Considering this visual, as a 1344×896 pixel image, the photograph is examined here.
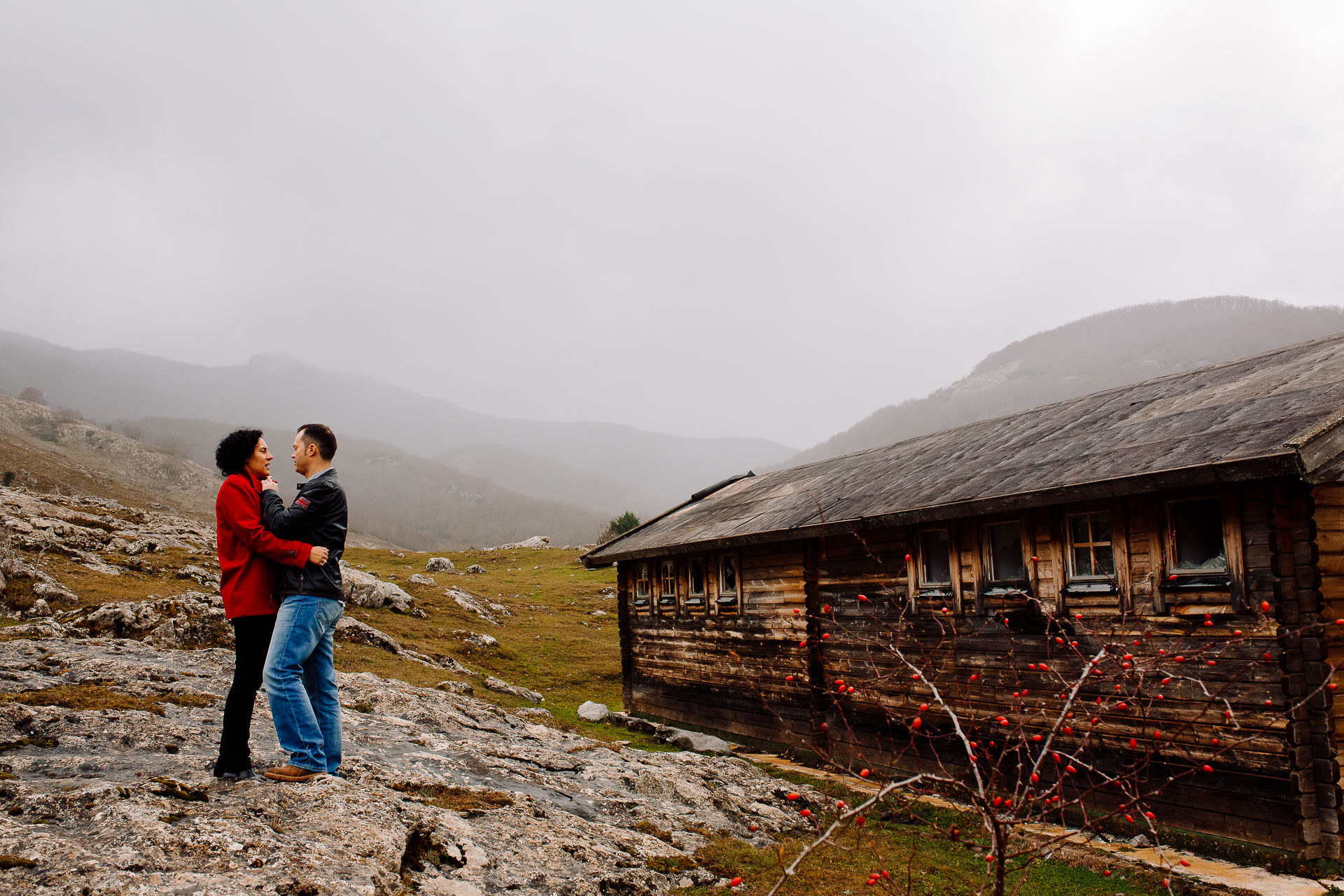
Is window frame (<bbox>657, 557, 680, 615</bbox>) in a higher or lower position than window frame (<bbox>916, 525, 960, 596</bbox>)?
lower

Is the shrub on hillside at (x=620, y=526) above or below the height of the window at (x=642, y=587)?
above

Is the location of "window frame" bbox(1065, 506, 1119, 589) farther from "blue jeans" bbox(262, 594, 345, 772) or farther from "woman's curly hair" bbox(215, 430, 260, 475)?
"woman's curly hair" bbox(215, 430, 260, 475)

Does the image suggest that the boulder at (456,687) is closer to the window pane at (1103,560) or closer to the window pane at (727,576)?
the window pane at (727,576)

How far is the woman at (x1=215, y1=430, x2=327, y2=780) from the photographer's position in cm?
564

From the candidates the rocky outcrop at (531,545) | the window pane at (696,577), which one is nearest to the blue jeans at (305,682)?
the window pane at (696,577)

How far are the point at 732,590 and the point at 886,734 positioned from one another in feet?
14.4

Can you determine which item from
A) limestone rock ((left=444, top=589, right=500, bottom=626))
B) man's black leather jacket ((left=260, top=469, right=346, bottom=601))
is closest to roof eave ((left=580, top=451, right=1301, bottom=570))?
man's black leather jacket ((left=260, top=469, right=346, bottom=601))

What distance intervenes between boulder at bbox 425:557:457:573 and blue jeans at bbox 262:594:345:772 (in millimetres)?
39742

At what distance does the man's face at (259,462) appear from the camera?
611cm

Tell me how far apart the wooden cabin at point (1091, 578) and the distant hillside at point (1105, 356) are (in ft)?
316

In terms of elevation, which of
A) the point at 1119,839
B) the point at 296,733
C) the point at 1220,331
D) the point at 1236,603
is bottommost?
the point at 1119,839

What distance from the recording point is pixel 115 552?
23266 mm

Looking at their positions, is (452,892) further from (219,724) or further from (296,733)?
(219,724)

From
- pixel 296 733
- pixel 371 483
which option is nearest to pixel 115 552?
pixel 296 733
